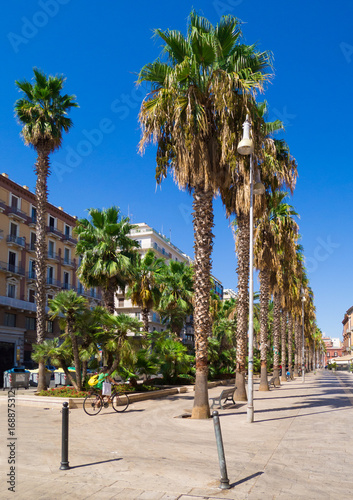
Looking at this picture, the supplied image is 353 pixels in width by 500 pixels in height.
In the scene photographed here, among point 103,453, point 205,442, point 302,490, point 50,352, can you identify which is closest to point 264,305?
point 50,352

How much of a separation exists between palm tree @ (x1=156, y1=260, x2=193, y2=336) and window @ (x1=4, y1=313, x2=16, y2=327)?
15.7m

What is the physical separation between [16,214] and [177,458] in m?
40.1

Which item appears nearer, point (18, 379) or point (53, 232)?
point (18, 379)

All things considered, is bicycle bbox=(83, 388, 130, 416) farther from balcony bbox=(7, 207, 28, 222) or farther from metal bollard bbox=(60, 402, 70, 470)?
balcony bbox=(7, 207, 28, 222)

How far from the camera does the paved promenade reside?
6.38 metres

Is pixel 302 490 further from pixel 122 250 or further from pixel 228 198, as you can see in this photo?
pixel 122 250

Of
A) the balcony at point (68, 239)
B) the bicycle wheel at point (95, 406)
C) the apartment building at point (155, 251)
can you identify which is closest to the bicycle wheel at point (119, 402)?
the bicycle wheel at point (95, 406)

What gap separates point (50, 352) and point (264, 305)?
1294 centimetres

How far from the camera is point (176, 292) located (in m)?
34.7

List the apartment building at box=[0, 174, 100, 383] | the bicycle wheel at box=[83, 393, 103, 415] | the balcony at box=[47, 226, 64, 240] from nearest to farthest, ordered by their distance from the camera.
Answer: the bicycle wheel at box=[83, 393, 103, 415] → the apartment building at box=[0, 174, 100, 383] → the balcony at box=[47, 226, 64, 240]

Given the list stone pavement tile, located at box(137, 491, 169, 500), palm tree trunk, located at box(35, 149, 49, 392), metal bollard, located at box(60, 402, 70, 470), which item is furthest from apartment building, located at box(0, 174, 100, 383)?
stone pavement tile, located at box(137, 491, 169, 500)

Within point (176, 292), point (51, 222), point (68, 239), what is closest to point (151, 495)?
point (176, 292)

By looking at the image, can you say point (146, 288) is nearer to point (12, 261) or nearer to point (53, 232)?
point (12, 261)

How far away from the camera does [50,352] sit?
19.9 metres
